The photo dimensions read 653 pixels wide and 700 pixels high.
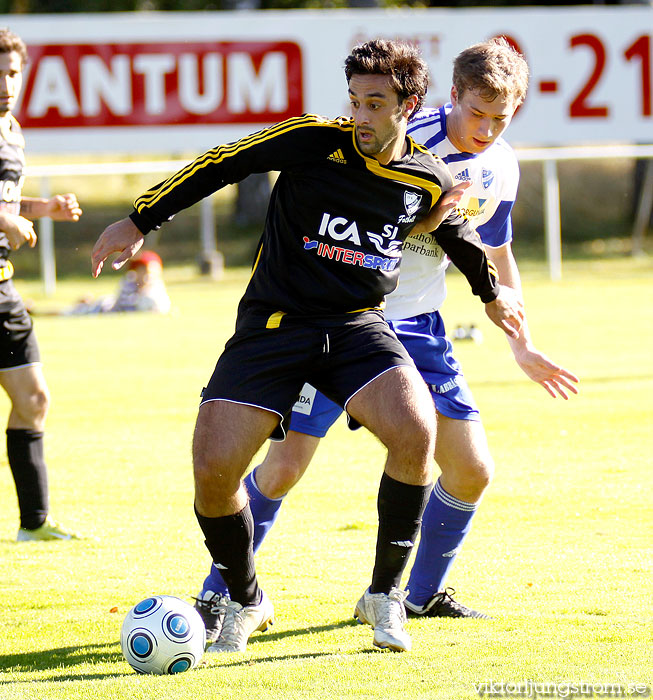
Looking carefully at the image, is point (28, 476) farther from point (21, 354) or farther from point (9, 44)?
point (9, 44)

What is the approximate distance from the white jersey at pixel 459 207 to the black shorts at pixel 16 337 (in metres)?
2.19

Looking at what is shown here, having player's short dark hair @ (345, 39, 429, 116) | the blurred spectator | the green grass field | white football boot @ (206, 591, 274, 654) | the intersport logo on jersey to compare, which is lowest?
the green grass field

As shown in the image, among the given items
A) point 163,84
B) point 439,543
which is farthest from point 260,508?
point 163,84

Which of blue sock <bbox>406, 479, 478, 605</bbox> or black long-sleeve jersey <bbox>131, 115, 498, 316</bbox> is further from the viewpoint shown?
blue sock <bbox>406, 479, 478, 605</bbox>

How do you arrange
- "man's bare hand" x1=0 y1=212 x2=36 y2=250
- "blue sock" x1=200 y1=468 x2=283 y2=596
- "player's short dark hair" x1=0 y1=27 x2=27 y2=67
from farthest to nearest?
"player's short dark hair" x1=0 y1=27 x2=27 y2=67, "man's bare hand" x1=0 y1=212 x2=36 y2=250, "blue sock" x1=200 y1=468 x2=283 y2=596

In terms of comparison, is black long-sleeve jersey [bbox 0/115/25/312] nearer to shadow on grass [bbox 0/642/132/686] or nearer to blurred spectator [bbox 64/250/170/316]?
shadow on grass [bbox 0/642/132/686]

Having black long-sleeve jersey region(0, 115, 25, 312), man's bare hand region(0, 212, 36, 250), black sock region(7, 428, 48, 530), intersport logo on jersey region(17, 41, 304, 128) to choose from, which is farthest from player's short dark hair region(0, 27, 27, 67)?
intersport logo on jersey region(17, 41, 304, 128)

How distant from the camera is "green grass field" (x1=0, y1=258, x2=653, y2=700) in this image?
161 inches

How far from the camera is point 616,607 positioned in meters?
4.82

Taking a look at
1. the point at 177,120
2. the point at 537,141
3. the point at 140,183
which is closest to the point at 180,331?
the point at 177,120

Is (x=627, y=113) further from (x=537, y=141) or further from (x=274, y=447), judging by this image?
(x=274, y=447)

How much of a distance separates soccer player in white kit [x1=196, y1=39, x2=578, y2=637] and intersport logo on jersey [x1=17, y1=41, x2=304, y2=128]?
56.2 feet

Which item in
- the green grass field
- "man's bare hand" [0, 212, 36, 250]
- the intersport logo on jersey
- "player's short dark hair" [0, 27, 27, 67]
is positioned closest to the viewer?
the green grass field

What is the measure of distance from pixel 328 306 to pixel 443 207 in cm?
57
